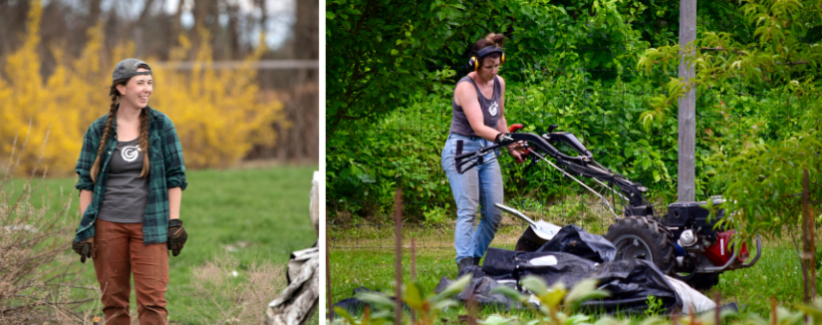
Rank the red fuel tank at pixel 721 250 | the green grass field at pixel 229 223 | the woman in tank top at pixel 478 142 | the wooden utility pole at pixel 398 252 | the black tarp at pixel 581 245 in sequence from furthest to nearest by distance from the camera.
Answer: the green grass field at pixel 229 223
the woman in tank top at pixel 478 142
the black tarp at pixel 581 245
the red fuel tank at pixel 721 250
the wooden utility pole at pixel 398 252

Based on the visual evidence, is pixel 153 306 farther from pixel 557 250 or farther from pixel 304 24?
pixel 304 24

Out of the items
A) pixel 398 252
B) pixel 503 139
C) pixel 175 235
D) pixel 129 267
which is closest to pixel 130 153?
pixel 175 235

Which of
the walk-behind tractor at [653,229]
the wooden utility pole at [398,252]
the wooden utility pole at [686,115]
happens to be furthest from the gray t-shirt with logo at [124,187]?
the wooden utility pole at [686,115]

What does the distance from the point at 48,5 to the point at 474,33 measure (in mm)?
9869

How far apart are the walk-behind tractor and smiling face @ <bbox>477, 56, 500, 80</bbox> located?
0.34m

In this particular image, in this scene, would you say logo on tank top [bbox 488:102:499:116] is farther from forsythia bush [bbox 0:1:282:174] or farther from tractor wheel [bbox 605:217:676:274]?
forsythia bush [bbox 0:1:282:174]

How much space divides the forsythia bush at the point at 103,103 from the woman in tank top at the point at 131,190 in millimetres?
7094

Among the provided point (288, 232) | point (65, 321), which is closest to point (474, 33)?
point (65, 321)

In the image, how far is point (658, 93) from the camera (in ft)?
11.0

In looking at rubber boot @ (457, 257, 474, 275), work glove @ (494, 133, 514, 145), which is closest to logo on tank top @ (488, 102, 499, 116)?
work glove @ (494, 133, 514, 145)

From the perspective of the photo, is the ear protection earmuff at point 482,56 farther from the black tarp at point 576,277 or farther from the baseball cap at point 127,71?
the baseball cap at point 127,71

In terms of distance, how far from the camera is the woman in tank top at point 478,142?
3.55 m

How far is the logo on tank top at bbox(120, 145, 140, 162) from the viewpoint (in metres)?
3.41

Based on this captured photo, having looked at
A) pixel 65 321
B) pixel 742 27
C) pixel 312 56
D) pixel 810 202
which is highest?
pixel 312 56
